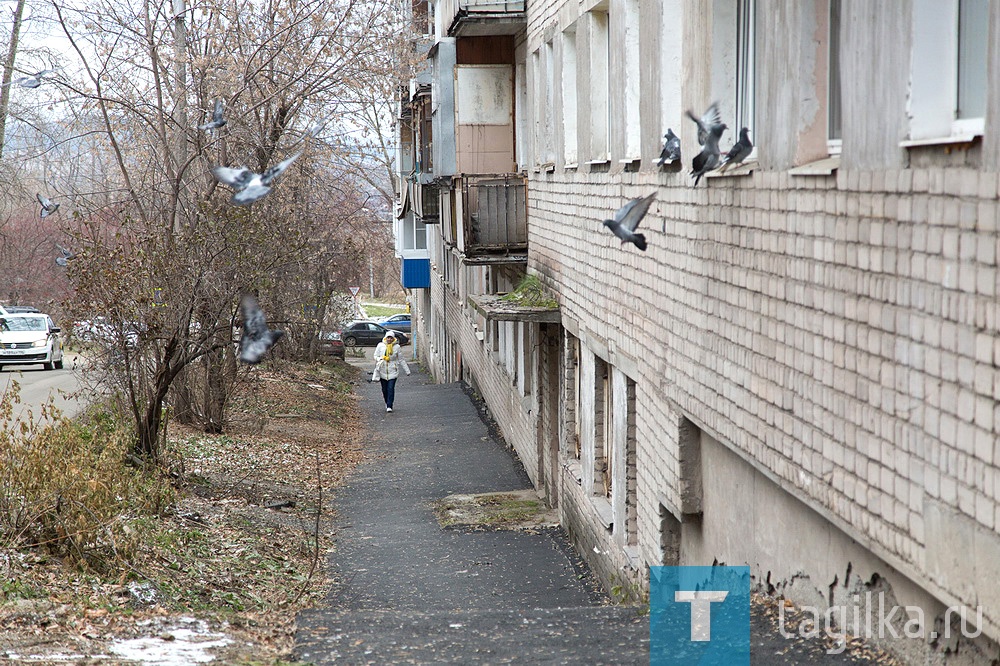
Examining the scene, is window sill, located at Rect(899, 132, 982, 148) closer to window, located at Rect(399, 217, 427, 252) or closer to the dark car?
window, located at Rect(399, 217, 427, 252)

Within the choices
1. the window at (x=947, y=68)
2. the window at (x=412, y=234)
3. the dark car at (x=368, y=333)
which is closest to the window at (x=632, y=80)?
the window at (x=947, y=68)

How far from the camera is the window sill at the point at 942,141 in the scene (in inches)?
134

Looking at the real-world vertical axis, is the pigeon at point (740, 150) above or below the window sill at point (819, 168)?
above

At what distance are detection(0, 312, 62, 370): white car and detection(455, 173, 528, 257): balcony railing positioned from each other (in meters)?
18.6

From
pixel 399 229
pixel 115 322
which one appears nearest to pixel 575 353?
pixel 115 322

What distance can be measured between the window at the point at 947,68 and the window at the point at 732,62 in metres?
2.24

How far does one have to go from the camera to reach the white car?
94.0 ft

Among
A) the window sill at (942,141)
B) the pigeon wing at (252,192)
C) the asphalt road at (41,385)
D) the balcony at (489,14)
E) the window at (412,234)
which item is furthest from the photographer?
the window at (412,234)

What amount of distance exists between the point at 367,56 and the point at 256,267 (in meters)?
6.75

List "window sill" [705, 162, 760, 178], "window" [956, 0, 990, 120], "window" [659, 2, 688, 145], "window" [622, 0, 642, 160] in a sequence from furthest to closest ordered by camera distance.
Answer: "window" [622, 0, 642, 160], "window" [659, 2, 688, 145], "window sill" [705, 162, 760, 178], "window" [956, 0, 990, 120]

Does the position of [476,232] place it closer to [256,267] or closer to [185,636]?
[256,267]

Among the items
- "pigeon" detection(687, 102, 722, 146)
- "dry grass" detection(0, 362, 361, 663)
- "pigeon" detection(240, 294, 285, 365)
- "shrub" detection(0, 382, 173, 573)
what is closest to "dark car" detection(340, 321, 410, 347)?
"dry grass" detection(0, 362, 361, 663)

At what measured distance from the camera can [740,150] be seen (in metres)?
5.15

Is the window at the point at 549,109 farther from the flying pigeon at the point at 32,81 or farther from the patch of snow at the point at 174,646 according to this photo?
the patch of snow at the point at 174,646
